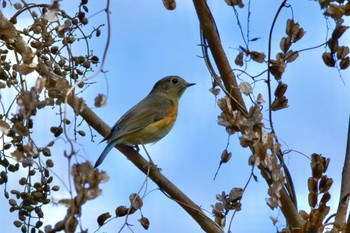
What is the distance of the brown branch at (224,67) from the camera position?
3359mm

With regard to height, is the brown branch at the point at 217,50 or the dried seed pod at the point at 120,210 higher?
the brown branch at the point at 217,50

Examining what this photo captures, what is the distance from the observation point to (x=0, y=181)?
3.53 metres

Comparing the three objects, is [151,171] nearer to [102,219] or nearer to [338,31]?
[102,219]

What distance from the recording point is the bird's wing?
468 centimetres

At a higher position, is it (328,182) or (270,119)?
(270,119)

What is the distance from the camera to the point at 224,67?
3504 millimetres

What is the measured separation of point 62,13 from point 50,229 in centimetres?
165

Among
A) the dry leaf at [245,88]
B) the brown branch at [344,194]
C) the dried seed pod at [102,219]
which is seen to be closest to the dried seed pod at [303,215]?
the brown branch at [344,194]

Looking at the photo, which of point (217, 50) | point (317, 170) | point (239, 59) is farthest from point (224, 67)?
point (317, 170)

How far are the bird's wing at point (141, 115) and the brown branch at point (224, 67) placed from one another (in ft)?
3.76

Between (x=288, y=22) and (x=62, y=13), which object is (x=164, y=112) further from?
(x=288, y=22)

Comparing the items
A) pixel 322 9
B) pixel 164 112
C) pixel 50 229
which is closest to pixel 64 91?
pixel 50 229

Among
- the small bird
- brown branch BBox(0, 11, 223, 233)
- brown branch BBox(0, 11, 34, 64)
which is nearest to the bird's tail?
the small bird

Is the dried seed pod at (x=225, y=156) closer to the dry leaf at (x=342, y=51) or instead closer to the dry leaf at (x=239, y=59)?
the dry leaf at (x=239, y=59)
